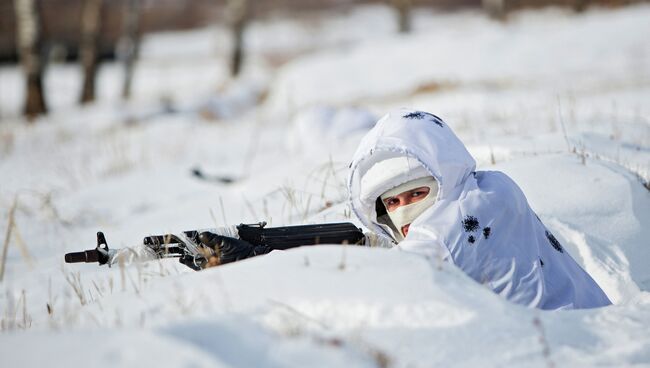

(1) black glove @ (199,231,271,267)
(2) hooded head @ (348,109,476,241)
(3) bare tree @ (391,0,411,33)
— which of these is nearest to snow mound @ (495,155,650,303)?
(2) hooded head @ (348,109,476,241)

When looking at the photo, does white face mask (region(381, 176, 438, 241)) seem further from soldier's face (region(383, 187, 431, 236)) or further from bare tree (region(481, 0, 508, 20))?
bare tree (region(481, 0, 508, 20))

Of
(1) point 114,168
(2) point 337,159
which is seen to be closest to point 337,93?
(1) point 114,168

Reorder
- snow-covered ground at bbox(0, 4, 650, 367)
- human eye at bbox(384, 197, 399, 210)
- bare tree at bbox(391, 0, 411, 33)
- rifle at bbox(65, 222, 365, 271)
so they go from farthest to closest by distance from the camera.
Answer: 1. bare tree at bbox(391, 0, 411, 33)
2. human eye at bbox(384, 197, 399, 210)
3. rifle at bbox(65, 222, 365, 271)
4. snow-covered ground at bbox(0, 4, 650, 367)

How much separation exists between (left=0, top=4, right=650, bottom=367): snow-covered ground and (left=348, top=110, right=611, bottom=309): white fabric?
31 cm

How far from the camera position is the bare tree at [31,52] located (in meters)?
13.1

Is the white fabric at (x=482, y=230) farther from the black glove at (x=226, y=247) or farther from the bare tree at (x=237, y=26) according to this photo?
the bare tree at (x=237, y=26)

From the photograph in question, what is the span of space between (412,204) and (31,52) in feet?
40.2

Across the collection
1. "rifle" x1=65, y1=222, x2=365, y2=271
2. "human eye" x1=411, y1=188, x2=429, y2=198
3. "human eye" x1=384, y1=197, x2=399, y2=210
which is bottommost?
"rifle" x1=65, y1=222, x2=365, y2=271

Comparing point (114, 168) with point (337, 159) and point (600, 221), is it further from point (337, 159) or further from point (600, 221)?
point (600, 221)

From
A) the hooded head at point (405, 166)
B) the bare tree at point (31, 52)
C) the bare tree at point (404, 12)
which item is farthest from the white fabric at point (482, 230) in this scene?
the bare tree at point (404, 12)

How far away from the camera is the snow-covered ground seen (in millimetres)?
1848

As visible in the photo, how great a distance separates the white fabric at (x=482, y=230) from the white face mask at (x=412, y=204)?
0.39 ft

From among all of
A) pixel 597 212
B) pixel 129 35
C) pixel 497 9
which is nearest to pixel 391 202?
pixel 597 212

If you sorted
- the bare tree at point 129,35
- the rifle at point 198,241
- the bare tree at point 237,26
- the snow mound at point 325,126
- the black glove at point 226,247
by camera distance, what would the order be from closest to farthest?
the black glove at point 226,247 → the rifle at point 198,241 → the snow mound at point 325,126 → the bare tree at point 237,26 → the bare tree at point 129,35
